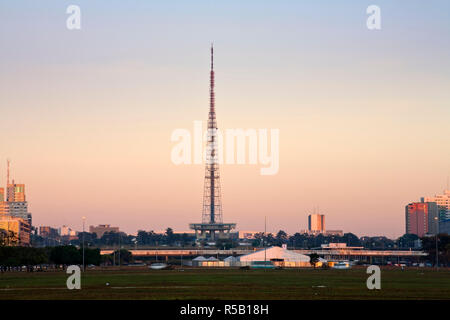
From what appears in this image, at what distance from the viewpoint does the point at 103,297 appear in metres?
76.8

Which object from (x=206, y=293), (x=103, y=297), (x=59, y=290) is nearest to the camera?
(x=103, y=297)

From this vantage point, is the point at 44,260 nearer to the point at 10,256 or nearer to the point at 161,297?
the point at 10,256

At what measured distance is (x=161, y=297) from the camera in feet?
254

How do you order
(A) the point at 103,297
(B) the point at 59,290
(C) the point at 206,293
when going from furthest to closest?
(B) the point at 59,290, (C) the point at 206,293, (A) the point at 103,297
